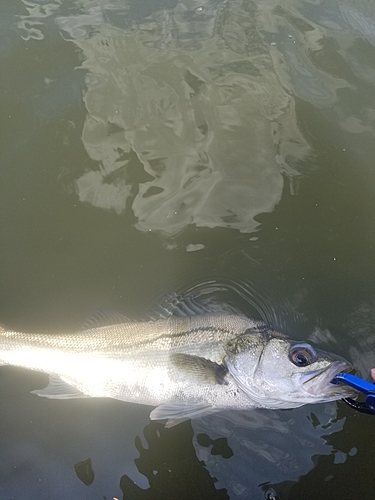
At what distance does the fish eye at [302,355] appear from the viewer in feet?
11.8

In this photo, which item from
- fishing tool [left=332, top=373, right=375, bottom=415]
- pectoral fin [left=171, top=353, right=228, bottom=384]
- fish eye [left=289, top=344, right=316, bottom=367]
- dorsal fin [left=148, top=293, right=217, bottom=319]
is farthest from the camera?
dorsal fin [left=148, top=293, right=217, bottom=319]

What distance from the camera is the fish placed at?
369 cm

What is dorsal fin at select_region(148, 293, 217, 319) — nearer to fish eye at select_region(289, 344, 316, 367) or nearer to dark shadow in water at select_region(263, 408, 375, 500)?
fish eye at select_region(289, 344, 316, 367)

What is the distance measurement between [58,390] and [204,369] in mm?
1421

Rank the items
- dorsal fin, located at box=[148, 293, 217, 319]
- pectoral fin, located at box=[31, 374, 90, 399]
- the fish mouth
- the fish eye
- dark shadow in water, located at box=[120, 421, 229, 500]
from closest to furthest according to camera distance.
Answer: the fish mouth < the fish eye < dark shadow in water, located at box=[120, 421, 229, 500] < pectoral fin, located at box=[31, 374, 90, 399] < dorsal fin, located at box=[148, 293, 217, 319]

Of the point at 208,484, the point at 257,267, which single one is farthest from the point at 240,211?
the point at 208,484

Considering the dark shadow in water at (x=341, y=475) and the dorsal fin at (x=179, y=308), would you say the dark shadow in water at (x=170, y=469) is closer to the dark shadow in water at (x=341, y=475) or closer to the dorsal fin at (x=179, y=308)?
the dark shadow in water at (x=341, y=475)

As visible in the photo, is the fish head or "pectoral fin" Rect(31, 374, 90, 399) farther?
"pectoral fin" Rect(31, 374, 90, 399)

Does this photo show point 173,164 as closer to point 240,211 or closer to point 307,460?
point 240,211

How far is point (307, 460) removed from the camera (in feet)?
13.0

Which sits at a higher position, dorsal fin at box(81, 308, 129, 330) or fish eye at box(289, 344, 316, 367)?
fish eye at box(289, 344, 316, 367)

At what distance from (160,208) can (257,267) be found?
4.05 feet

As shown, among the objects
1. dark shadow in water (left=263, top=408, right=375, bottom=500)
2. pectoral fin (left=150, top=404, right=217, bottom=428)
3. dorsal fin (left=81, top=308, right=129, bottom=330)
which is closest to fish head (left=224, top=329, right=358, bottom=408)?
pectoral fin (left=150, top=404, right=217, bottom=428)

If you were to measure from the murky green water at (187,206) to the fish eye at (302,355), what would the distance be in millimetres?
654
